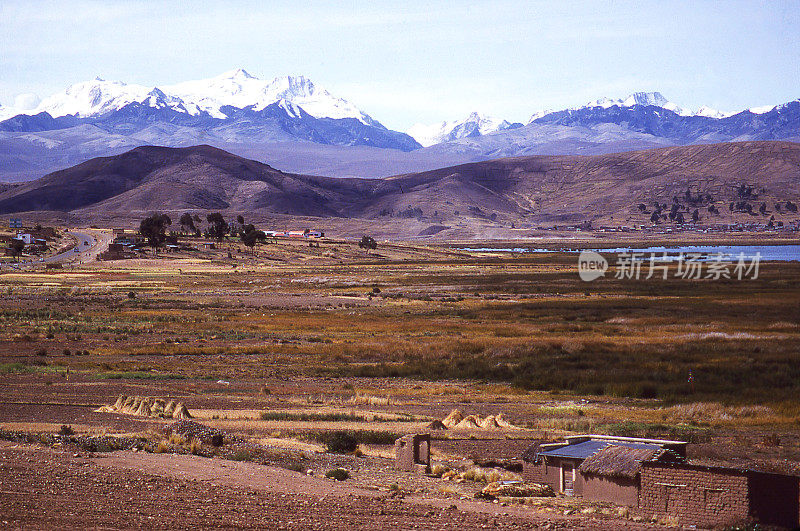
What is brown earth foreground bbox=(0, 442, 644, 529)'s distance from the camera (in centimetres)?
1565

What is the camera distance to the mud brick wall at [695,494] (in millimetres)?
15742

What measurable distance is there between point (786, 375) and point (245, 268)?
335ft

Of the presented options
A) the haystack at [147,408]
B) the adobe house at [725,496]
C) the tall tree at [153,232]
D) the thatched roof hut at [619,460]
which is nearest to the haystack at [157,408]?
the haystack at [147,408]

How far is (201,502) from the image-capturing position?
16812 mm

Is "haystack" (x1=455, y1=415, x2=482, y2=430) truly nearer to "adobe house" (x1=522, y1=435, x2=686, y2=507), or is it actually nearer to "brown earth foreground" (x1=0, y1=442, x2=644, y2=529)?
"adobe house" (x1=522, y1=435, x2=686, y2=507)

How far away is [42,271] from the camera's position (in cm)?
11956

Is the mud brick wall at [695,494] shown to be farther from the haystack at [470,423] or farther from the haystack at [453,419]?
the haystack at [453,419]

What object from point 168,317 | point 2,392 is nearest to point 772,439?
point 2,392

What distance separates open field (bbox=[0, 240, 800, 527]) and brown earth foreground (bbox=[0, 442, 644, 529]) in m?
0.21

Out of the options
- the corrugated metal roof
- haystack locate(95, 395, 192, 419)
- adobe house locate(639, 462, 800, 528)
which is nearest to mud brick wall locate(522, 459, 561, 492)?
Answer: the corrugated metal roof

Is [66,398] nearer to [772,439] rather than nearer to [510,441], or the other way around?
[510,441]

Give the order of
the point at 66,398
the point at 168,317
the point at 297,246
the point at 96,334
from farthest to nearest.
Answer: the point at 297,246 → the point at 168,317 → the point at 96,334 → the point at 66,398

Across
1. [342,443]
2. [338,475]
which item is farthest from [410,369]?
[338,475]

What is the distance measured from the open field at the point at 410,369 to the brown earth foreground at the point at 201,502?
0.21 metres
